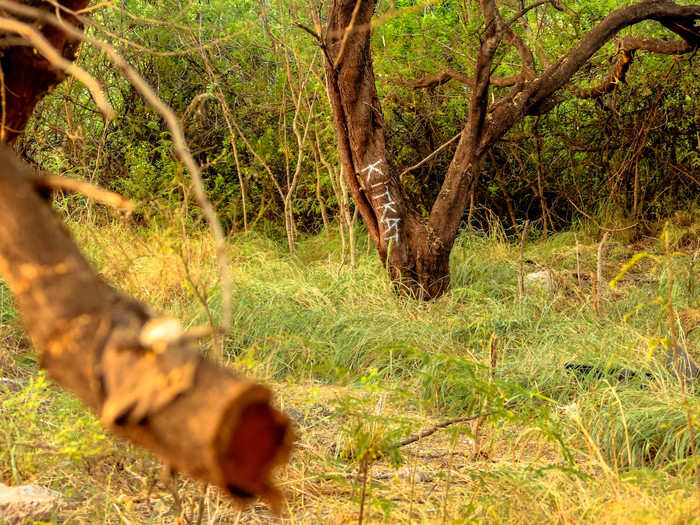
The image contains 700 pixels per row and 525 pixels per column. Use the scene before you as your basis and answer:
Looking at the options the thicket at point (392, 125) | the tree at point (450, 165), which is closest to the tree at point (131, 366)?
the tree at point (450, 165)

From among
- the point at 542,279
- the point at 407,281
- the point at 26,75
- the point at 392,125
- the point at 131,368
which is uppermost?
the point at 26,75

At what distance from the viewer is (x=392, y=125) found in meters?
7.99

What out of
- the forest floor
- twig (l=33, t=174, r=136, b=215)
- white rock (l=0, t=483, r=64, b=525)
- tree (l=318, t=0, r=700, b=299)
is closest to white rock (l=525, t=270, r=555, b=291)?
the forest floor

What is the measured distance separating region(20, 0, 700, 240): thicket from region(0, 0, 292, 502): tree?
5.99 m

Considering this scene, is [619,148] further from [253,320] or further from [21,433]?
[21,433]

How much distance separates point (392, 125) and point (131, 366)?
24.1 ft

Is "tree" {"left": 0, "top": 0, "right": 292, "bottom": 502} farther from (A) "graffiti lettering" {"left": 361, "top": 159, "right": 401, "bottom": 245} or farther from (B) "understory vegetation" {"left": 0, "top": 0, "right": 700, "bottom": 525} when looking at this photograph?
(A) "graffiti lettering" {"left": 361, "top": 159, "right": 401, "bottom": 245}

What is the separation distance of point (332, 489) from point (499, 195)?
5976 mm

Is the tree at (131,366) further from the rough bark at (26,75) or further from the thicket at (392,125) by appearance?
the thicket at (392,125)

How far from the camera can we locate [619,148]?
25.2 feet

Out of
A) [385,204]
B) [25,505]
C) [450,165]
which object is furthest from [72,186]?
[450,165]

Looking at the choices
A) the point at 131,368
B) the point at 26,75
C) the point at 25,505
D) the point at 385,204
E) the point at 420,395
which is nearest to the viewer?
the point at 131,368

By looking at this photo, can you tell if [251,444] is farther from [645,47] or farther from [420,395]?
[645,47]

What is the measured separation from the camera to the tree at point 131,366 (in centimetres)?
78
